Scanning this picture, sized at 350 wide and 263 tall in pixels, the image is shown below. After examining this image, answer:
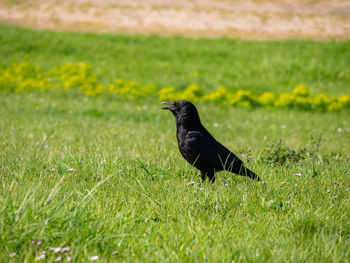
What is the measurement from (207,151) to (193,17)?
1953 centimetres

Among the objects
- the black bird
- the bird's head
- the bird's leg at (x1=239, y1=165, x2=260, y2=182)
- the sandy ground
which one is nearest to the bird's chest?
the black bird

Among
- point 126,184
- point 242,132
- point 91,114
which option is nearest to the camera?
point 126,184

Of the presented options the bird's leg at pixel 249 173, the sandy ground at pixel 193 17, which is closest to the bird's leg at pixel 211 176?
the bird's leg at pixel 249 173

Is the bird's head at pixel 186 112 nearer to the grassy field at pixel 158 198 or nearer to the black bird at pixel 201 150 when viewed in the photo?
the black bird at pixel 201 150

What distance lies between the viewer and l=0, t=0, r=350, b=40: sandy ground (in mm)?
19797

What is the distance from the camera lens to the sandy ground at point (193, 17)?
19.8m

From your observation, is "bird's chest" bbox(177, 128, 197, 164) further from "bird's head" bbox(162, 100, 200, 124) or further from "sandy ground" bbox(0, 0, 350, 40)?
"sandy ground" bbox(0, 0, 350, 40)

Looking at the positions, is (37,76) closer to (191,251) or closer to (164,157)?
(164,157)

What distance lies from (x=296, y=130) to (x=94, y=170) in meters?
5.29

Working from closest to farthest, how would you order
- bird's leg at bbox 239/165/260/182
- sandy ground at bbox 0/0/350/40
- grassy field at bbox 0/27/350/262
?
grassy field at bbox 0/27/350/262, bird's leg at bbox 239/165/260/182, sandy ground at bbox 0/0/350/40

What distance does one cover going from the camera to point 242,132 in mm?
7508

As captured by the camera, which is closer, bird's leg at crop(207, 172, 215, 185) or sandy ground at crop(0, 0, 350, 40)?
bird's leg at crop(207, 172, 215, 185)

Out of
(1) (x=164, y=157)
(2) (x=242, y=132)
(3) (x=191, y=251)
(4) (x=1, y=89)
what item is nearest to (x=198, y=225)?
(3) (x=191, y=251)

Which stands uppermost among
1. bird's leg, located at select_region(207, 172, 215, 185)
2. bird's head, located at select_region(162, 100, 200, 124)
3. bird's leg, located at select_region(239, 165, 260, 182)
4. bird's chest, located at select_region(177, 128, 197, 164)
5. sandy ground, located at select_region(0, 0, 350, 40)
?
sandy ground, located at select_region(0, 0, 350, 40)
